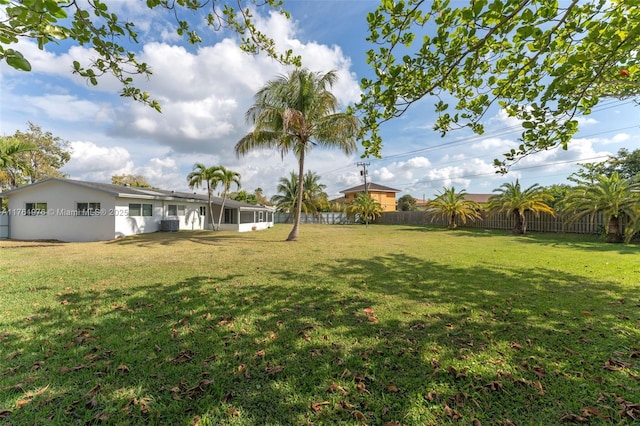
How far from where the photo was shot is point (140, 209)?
17016 millimetres

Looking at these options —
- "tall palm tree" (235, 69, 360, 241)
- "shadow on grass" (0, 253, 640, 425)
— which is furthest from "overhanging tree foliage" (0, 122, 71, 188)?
"shadow on grass" (0, 253, 640, 425)

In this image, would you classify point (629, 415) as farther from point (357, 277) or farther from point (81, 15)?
point (81, 15)

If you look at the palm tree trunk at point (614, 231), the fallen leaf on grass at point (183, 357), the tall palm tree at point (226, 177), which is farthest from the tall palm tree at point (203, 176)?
the palm tree trunk at point (614, 231)

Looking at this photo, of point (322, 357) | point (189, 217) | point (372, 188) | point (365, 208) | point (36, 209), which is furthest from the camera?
point (372, 188)

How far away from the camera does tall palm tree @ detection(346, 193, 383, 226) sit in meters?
30.9

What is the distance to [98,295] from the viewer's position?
5.16 meters

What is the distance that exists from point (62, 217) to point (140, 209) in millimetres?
3770

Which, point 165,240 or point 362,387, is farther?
point 165,240

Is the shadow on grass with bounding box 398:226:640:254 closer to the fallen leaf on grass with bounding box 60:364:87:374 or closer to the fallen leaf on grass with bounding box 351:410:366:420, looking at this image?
the fallen leaf on grass with bounding box 351:410:366:420

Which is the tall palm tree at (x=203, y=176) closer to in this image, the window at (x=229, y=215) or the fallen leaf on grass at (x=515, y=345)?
the window at (x=229, y=215)

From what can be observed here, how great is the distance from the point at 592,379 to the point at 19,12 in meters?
5.48

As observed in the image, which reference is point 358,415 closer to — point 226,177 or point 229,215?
point 226,177

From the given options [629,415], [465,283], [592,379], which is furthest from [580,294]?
[629,415]

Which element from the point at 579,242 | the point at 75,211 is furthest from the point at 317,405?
the point at 75,211
